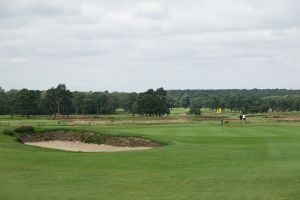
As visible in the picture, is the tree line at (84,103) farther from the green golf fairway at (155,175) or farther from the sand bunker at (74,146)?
the green golf fairway at (155,175)

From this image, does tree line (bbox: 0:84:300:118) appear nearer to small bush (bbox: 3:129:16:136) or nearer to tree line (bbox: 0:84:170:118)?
tree line (bbox: 0:84:170:118)

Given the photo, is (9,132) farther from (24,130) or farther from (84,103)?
(84,103)

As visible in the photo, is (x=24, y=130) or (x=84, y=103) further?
(x=84, y=103)

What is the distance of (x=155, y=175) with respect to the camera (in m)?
18.8

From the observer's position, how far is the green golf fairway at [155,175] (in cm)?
1540

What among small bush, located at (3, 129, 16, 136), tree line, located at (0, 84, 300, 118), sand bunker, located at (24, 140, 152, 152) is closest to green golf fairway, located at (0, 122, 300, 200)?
sand bunker, located at (24, 140, 152, 152)

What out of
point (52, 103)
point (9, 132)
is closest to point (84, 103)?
point (52, 103)

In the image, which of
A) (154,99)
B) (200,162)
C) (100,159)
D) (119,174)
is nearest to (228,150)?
(200,162)

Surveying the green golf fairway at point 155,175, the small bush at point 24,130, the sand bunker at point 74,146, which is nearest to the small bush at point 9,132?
the small bush at point 24,130

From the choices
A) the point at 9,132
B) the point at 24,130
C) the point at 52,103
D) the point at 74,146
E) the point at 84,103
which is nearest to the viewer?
the point at 9,132

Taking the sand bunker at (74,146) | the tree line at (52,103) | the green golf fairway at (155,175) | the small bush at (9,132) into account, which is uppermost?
the tree line at (52,103)

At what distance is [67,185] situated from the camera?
16.8 meters

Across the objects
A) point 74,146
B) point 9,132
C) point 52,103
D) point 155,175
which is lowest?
point 74,146

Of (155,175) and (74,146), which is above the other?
(155,175)
